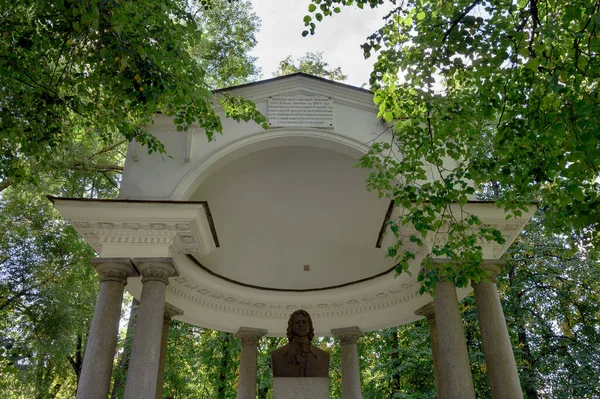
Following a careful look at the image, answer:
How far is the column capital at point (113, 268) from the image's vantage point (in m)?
9.39

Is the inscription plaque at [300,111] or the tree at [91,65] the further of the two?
the inscription plaque at [300,111]

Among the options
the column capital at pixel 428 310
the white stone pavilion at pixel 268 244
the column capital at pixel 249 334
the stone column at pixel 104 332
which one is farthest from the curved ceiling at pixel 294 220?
the stone column at pixel 104 332

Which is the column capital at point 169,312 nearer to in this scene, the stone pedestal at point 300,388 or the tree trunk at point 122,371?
the tree trunk at point 122,371

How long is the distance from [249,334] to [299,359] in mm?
Answer: 7645

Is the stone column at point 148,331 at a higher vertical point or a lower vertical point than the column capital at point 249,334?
lower

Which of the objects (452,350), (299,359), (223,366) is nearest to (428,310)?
(452,350)

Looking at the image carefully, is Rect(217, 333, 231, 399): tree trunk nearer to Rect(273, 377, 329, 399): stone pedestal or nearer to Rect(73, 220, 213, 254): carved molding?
Rect(73, 220, 213, 254): carved molding

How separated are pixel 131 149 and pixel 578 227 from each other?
8.74m

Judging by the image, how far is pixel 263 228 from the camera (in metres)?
15.2

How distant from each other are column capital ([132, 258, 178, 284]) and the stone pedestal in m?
3.16

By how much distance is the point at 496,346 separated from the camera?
358 inches

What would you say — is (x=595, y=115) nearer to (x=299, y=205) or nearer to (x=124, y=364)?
(x=299, y=205)

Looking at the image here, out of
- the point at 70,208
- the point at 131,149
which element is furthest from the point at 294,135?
the point at 70,208

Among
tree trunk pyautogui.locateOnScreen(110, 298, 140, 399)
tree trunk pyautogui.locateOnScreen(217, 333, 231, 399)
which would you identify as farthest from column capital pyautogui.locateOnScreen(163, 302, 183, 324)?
tree trunk pyautogui.locateOnScreen(217, 333, 231, 399)
